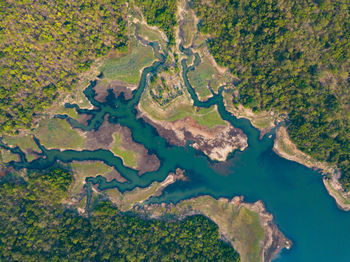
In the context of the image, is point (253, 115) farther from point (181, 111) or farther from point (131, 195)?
point (131, 195)

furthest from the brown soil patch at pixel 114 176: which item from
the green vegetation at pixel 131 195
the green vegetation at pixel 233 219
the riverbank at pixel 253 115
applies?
the riverbank at pixel 253 115

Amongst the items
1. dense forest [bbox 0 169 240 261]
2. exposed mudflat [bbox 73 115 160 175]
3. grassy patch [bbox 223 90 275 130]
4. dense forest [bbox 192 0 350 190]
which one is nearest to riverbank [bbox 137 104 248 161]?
grassy patch [bbox 223 90 275 130]

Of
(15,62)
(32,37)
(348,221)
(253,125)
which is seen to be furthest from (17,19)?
(348,221)

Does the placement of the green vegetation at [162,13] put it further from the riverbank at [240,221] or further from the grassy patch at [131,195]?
the riverbank at [240,221]

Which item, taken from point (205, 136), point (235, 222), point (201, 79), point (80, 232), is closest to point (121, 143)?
point (205, 136)

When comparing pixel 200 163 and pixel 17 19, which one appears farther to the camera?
pixel 200 163

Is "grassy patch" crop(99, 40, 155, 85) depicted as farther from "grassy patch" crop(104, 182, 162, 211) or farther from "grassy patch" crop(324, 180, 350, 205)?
"grassy patch" crop(324, 180, 350, 205)

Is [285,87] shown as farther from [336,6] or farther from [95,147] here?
[95,147]
